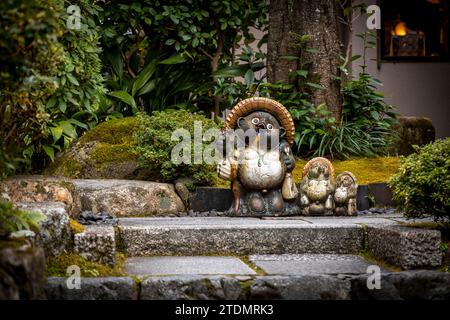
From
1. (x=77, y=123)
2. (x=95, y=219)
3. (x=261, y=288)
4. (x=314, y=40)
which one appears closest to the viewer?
(x=261, y=288)

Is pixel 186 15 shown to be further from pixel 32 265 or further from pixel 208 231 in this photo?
→ pixel 32 265

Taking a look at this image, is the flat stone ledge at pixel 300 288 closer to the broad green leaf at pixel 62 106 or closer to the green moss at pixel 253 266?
the green moss at pixel 253 266

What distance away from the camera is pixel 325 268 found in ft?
16.1

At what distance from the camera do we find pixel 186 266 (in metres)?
4.91

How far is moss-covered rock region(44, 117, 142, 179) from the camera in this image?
24.8 feet

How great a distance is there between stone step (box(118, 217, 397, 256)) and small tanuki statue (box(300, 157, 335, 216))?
93 cm

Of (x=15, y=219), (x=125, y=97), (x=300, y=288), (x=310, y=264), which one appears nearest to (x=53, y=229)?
(x=15, y=219)

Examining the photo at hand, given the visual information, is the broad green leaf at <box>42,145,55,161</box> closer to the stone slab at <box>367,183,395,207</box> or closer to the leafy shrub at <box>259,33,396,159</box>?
the leafy shrub at <box>259,33,396,159</box>

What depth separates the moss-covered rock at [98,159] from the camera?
7574 millimetres

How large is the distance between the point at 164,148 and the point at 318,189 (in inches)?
64.1

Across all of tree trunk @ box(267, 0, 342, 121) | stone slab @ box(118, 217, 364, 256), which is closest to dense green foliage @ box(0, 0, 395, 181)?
tree trunk @ box(267, 0, 342, 121)

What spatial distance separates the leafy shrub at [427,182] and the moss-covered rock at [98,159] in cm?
316

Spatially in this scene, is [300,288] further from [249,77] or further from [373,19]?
[373,19]
